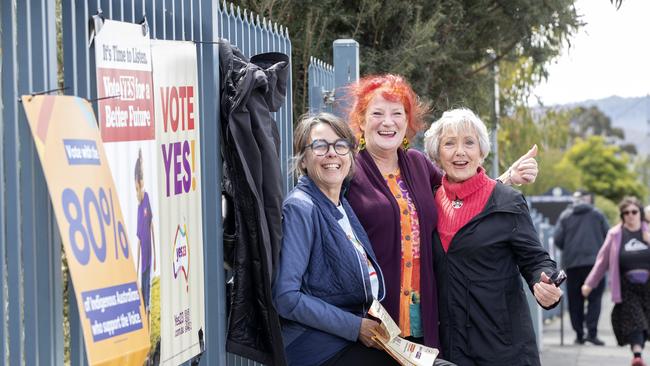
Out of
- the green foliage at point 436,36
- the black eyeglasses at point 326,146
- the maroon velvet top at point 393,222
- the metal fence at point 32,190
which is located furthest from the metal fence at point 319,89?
the metal fence at point 32,190

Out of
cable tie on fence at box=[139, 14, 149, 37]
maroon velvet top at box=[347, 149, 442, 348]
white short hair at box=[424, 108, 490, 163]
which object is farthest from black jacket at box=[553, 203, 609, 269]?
cable tie on fence at box=[139, 14, 149, 37]

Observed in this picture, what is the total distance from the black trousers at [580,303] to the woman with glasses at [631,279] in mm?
2694

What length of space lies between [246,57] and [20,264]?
2281 mm

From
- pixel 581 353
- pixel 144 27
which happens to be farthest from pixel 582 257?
pixel 144 27

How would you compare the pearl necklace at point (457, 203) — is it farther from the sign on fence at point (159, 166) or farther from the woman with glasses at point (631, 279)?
the woman with glasses at point (631, 279)

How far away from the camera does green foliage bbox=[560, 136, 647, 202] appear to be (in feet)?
232

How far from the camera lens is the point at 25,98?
274 cm

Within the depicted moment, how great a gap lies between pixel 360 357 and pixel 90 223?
2.02m

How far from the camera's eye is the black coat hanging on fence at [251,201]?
434 centimetres

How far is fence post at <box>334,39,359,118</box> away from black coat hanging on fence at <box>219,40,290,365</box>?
219 centimetres

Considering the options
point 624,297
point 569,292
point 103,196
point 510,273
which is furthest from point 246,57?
point 569,292

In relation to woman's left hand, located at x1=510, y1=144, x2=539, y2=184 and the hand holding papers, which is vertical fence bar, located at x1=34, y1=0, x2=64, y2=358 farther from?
woman's left hand, located at x1=510, y1=144, x2=539, y2=184

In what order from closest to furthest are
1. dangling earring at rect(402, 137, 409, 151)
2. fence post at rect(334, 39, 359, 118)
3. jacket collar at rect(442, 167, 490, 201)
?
jacket collar at rect(442, 167, 490, 201)
dangling earring at rect(402, 137, 409, 151)
fence post at rect(334, 39, 359, 118)

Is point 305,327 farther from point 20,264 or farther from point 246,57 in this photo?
point 20,264
